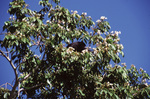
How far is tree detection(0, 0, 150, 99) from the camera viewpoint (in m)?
4.35

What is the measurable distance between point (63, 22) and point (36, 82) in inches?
71.8

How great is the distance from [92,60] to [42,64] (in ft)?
4.42

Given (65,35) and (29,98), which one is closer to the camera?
(65,35)

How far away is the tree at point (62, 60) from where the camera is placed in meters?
4.35

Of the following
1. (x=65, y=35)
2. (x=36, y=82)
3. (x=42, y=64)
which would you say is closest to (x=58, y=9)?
(x=65, y=35)

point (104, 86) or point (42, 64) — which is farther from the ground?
point (42, 64)

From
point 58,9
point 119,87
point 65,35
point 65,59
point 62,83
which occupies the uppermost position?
point 58,9

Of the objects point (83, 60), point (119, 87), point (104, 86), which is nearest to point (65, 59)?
point (83, 60)

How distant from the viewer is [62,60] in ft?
14.9

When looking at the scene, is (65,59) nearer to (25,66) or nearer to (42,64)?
(42,64)

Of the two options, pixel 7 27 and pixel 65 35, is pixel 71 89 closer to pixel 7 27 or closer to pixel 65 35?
pixel 65 35

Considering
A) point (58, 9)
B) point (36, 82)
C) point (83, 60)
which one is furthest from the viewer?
point (58, 9)

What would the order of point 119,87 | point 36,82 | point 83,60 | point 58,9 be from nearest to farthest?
point 83,60
point 119,87
point 36,82
point 58,9

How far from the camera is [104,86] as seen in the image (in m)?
4.57
